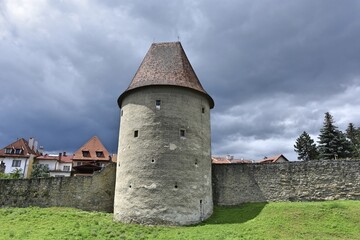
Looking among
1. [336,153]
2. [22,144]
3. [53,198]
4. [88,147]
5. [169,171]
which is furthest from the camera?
[22,144]

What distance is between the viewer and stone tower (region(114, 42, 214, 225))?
18.9 metres

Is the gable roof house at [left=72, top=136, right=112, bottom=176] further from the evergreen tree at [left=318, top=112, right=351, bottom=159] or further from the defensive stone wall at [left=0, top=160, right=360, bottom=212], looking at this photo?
the evergreen tree at [left=318, top=112, right=351, bottom=159]

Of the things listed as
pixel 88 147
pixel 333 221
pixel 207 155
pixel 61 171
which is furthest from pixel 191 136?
pixel 61 171

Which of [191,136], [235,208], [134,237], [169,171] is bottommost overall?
[134,237]

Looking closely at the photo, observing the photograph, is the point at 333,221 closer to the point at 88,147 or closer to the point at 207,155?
the point at 207,155

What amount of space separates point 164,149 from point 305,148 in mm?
29761

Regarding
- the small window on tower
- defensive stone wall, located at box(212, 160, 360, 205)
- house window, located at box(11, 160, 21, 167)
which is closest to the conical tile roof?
the small window on tower

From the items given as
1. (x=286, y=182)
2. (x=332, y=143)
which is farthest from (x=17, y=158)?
(x=332, y=143)

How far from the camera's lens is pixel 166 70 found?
2203 centimetres

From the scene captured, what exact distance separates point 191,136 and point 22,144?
36.4m

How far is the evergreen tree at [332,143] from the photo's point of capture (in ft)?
119

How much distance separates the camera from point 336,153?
3634 centimetres

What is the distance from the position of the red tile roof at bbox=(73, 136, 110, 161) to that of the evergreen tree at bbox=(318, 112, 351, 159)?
92.1ft

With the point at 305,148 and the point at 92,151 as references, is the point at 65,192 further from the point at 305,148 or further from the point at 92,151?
the point at 305,148
